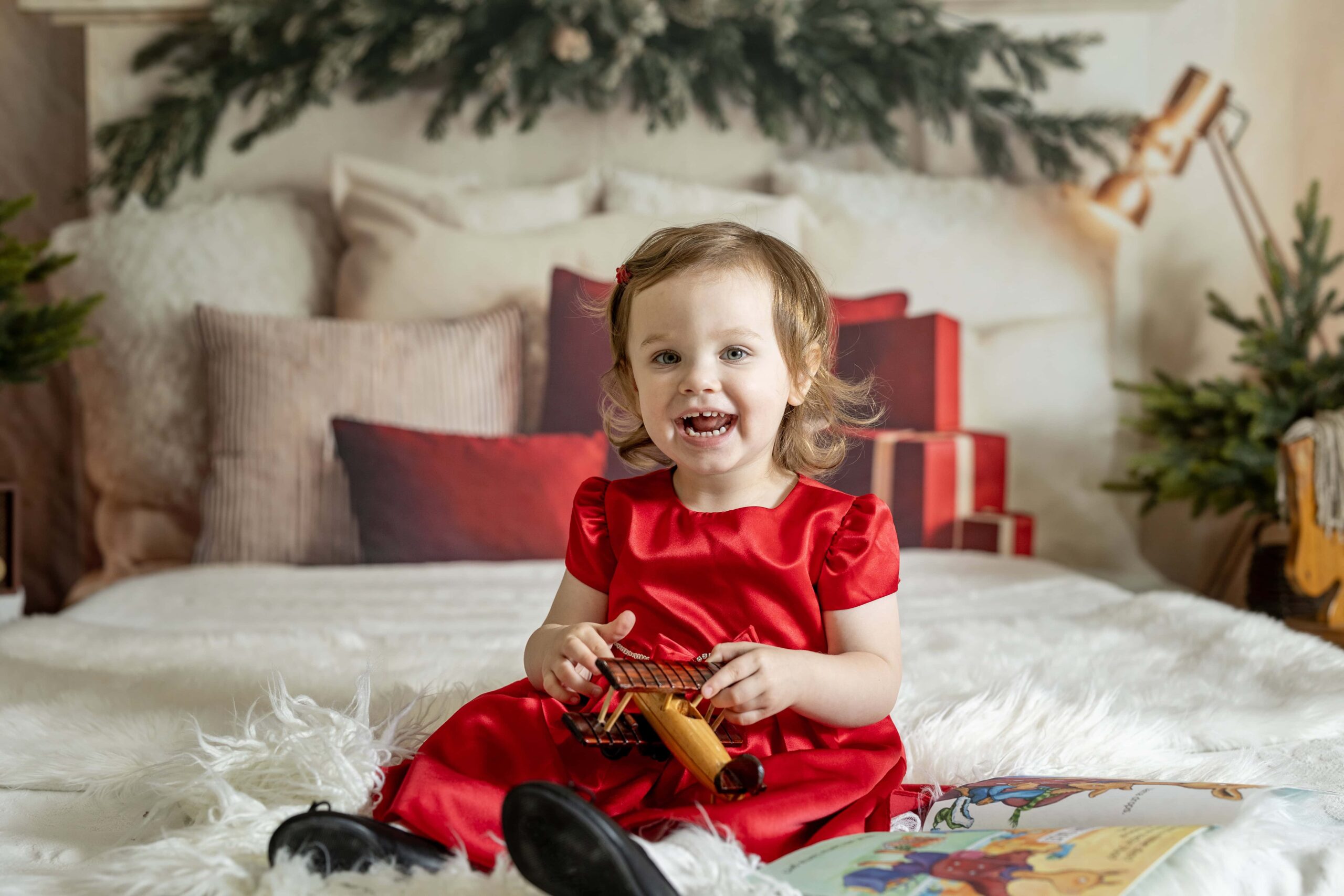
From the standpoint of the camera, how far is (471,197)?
2.21 m

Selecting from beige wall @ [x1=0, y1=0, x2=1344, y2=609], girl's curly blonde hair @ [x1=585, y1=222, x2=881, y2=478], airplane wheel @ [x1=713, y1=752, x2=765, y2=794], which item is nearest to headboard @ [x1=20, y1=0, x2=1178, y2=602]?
beige wall @ [x1=0, y1=0, x2=1344, y2=609]

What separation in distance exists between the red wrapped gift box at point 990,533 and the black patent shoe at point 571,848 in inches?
60.7

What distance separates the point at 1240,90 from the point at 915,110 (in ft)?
2.37

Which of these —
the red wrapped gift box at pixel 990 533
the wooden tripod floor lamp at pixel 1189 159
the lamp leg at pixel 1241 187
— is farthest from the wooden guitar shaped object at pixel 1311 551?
the lamp leg at pixel 1241 187

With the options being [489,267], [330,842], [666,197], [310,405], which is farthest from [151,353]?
[330,842]

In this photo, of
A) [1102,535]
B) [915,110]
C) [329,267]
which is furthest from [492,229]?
[1102,535]

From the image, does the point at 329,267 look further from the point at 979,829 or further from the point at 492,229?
the point at 979,829

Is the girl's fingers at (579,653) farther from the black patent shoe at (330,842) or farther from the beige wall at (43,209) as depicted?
the beige wall at (43,209)

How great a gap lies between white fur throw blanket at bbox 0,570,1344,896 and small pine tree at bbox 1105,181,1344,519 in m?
0.56

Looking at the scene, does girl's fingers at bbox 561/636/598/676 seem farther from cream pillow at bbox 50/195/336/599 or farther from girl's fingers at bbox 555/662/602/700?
cream pillow at bbox 50/195/336/599

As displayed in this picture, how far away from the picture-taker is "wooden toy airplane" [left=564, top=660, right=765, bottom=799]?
0.68m

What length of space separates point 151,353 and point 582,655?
1.62m

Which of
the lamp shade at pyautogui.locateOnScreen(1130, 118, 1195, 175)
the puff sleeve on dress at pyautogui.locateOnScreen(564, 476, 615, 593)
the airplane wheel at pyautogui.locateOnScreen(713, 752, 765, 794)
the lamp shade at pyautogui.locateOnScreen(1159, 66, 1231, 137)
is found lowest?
the airplane wheel at pyautogui.locateOnScreen(713, 752, 765, 794)

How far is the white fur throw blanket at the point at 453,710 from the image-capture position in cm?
61
